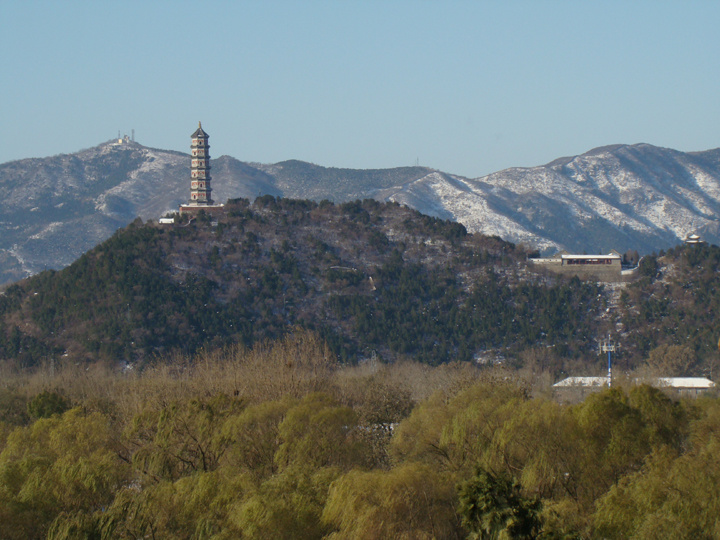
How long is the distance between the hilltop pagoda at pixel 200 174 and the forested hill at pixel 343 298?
2.39 metres

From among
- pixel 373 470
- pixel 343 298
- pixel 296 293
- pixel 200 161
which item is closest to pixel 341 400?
pixel 373 470

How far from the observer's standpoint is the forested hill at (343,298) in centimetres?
8369

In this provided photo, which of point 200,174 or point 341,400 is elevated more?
point 200,174

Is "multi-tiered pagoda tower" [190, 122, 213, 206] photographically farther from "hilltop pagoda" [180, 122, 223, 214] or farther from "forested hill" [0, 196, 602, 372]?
"forested hill" [0, 196, 602, 372]

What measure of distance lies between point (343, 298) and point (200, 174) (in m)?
17.4

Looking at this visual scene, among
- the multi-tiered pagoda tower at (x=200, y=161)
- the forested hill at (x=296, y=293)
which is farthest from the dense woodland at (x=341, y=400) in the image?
the multi-tiered pagoda tower at (x=200, y=161)

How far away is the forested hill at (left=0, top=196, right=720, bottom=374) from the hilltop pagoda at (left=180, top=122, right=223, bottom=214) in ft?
7.83

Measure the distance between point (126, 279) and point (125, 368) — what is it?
13882 mm

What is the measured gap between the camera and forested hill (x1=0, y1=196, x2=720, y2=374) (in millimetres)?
83688

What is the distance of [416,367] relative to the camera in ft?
251

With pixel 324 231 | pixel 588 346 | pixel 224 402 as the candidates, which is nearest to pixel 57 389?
pixel 224 402

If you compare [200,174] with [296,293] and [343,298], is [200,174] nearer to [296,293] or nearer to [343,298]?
[296,293]

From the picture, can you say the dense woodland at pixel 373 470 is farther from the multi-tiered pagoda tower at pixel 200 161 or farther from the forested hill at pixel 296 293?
the multi-tiered pagoda tower at pixel 200 161

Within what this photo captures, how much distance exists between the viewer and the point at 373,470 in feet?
92.0
